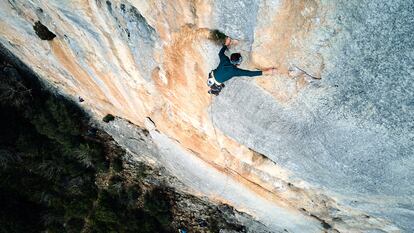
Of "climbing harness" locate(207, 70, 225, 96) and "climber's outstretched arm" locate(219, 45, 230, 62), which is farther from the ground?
"climber's outstretched arm" locate(219, 45, 230, 62)

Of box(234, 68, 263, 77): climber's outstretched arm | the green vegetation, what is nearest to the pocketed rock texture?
box(234, 68, 263, 77): climber's outstretched arm

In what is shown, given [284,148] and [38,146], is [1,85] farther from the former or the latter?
[284,148]

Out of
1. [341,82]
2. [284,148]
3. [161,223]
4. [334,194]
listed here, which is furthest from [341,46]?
[161,223]

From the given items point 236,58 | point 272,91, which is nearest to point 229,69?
point 236,58

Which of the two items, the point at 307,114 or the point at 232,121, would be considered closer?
the point at 307,114

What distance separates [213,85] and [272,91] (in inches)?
38.8

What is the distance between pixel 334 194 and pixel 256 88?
3298 mm

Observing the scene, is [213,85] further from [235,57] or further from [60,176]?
[60,176]

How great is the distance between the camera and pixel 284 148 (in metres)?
6.99

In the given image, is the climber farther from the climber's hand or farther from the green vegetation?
the green vegetation

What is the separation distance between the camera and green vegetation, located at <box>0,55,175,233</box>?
45.5ft

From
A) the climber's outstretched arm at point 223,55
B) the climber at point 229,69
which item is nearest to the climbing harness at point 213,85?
the climber at point 229,69

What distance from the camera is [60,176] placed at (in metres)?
14.6

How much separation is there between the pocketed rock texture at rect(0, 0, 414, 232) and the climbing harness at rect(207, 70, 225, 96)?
0.17m
